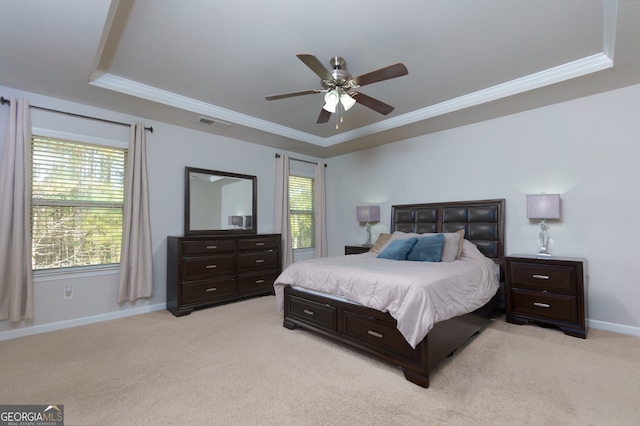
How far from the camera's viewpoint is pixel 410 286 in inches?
85.7

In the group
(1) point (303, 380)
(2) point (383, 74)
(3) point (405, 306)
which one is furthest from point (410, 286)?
(2) point (383, 74)

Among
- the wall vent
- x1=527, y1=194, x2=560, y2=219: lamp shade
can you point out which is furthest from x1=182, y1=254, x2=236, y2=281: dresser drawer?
x1=527, y1=194, x2=560, y2=219: lamp shade

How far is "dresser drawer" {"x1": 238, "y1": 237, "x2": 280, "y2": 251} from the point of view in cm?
437

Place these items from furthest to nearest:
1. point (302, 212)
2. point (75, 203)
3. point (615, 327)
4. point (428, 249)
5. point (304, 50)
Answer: point (302, 212), point (75, 203), point (428, 249), point (615, 327), point (304, 50)

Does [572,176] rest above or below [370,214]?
above

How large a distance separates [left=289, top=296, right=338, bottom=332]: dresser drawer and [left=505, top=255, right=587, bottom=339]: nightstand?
212 cm

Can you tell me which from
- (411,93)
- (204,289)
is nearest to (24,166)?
(204,289)

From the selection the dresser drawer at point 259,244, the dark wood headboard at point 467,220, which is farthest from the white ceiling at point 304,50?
the dresser drawer at point 259,244

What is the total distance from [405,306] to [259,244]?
2.91m

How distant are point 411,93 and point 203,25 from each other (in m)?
2.36

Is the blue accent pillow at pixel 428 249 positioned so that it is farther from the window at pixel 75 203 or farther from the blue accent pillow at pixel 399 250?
the window at pixel 75 203

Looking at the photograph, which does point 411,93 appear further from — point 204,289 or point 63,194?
point 63,194

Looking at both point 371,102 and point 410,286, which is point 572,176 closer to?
point 371,102

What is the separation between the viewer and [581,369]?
2246mm
